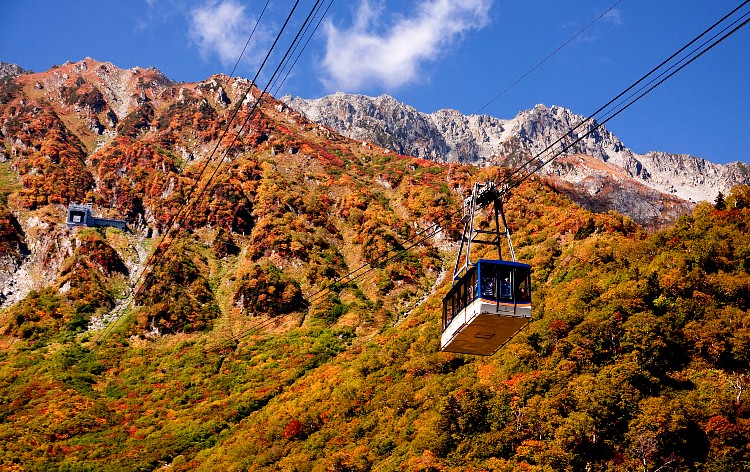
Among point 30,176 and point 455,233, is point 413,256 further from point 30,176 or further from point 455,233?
point 30,176

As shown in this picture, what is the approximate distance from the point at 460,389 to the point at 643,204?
6551 inches

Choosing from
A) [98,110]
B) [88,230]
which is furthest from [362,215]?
[98,110]

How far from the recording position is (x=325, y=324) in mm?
76500

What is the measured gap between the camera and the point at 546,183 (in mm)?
104938

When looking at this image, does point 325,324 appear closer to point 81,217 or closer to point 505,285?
point 81,217

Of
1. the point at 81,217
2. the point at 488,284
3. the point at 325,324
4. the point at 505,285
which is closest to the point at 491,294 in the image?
the point at 488,284

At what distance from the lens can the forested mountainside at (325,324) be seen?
143 ft

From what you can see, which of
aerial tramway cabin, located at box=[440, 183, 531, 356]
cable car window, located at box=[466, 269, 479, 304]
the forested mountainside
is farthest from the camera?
the forested mountainside

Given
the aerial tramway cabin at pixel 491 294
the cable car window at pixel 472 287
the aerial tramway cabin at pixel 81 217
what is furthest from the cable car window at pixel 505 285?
the aerial tramway cabin at pixel 81 217

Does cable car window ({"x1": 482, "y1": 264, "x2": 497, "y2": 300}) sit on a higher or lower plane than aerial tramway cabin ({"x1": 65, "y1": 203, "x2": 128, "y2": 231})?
lower

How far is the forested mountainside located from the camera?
143 ft

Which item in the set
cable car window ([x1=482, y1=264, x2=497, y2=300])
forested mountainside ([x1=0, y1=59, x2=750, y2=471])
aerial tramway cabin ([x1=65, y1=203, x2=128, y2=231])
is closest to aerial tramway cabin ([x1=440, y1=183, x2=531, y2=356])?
cable car window ([x1=482, y1=264, x2=497, y2=300])

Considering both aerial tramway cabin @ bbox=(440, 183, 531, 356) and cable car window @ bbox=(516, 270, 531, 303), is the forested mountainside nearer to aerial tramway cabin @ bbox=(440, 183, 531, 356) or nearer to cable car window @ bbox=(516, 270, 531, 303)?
aerial tramway cabin @ bbox=(440, 183, 531, 356)

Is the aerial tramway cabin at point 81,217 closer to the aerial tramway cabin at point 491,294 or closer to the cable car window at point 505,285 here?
the aerial tramway cabin at point 491,294
